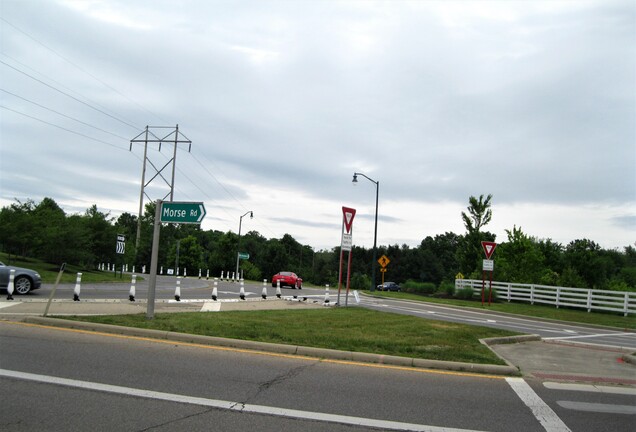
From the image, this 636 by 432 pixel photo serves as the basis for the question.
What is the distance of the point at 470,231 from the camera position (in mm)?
46406

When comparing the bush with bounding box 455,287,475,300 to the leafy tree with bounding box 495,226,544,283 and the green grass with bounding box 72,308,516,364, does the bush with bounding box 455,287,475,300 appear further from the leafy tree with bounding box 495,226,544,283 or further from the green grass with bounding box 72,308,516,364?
the green grass with bounding box 72,308,516,364

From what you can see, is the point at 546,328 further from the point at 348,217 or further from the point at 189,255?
the point at 189,255

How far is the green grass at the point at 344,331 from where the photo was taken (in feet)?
29.4

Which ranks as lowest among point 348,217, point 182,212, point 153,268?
point 153,268

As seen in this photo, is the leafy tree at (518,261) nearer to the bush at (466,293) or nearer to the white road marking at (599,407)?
the bush at (466,293)

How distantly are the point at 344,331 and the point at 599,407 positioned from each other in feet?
18.8

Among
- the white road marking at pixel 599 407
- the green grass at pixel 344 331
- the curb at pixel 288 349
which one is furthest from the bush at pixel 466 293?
the white road marking at pixel 599 407

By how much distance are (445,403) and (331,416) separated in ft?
5.36

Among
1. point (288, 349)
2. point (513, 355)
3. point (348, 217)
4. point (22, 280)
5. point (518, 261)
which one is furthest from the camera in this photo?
point (518, 261)

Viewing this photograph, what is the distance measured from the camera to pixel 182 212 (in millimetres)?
11727

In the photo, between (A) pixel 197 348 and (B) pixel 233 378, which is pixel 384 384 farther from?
(A) pixel 197 348

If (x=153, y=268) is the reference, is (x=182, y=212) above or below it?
above

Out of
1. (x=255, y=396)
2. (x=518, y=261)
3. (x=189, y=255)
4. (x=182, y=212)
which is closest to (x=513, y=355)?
(x=255, y=396)

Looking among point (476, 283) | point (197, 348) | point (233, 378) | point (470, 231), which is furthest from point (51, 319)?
point (470, 231)
